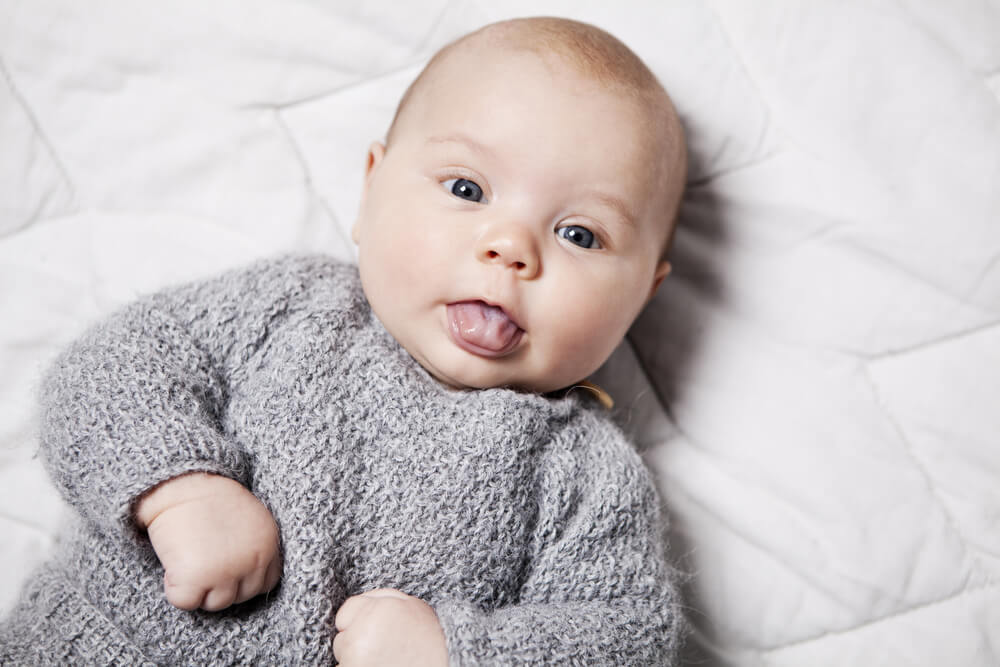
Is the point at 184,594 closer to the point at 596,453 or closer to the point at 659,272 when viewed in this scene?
→ the point at 596,453

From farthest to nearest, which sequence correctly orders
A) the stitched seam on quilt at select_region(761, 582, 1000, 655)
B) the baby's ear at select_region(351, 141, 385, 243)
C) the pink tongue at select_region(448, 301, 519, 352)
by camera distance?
the stitched seam on quilt at select_region(761, 582, 1000, 655), the baby's ear at select_region(351, 141, 385, 243), the pink tongue at select_region(448, 301, 519, 352)

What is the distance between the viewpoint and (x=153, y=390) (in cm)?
100

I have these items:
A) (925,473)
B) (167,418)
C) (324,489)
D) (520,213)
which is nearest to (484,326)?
(520,213)

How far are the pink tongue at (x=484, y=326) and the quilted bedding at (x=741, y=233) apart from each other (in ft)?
1.40

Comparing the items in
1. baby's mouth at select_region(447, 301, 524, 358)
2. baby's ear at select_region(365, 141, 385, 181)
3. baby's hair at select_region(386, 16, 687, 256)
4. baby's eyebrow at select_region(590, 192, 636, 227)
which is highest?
baby's hair at select_region(386, 16, 687, 256)

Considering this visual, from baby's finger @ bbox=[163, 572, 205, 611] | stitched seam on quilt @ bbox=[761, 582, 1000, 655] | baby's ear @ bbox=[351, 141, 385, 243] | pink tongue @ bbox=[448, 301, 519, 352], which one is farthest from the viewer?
stitched seam on quilt @ bbox=[761, 582, 1000, 655]

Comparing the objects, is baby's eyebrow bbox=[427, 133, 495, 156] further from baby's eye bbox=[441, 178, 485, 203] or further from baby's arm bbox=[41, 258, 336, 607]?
baby's arm bbox=[41, 258, 336, 607]

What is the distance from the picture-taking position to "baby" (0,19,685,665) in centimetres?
96

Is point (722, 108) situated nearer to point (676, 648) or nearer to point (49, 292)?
point (676, 648)

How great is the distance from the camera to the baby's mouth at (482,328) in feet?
3.37

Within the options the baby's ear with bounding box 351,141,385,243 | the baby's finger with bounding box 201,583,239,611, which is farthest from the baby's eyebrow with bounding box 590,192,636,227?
the baby's finger with bounding box 201,583,239,611

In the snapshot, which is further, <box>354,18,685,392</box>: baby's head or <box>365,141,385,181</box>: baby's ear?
<box>365,141,385,181</box>: baby's ear

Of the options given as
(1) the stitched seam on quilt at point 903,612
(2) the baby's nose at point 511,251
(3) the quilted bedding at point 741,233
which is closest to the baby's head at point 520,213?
(2) the baby's nose at point 511,251

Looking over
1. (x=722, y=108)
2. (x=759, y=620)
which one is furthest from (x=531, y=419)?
(x=722, y=108)
